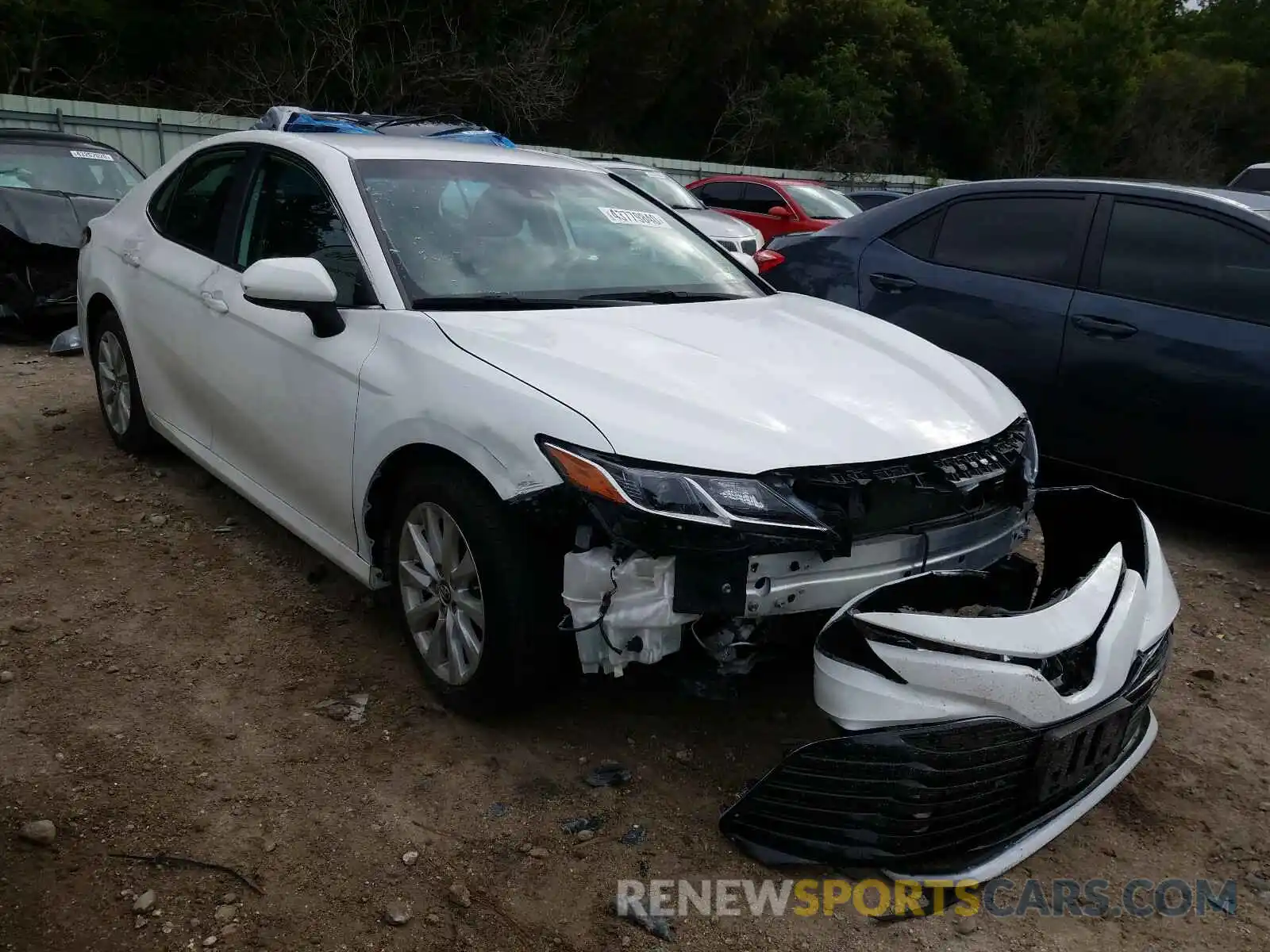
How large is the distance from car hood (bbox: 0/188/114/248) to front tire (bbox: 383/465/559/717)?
5.66 meters

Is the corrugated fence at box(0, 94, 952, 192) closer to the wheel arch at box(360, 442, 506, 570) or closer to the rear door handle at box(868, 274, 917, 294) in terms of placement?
the rear door handle at box(868, 274, 917, 294)

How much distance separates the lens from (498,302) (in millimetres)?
3150

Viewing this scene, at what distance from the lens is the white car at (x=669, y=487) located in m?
2.30

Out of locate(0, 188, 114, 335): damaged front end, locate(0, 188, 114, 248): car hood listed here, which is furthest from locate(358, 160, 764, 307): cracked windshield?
locate(0, 188, 114, 335): damaged front end

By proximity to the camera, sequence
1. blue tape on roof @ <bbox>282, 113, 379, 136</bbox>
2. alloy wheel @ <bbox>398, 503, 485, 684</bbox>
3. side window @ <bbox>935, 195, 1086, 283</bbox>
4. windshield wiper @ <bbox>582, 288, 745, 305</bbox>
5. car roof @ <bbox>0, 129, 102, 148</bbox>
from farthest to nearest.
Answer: car roof @ <bbox>0, 129, 102, 148</bbox> → blue tape on roof @ <bbox>282, 113, 379, 136</bbox> → side window @ <bbox>935, 195, 1086, 283</bbox> → windshield wiper @ <bbox>582, 288, 745, 305</bbox> → alloy wheel @ <bbox>398, 503, 485, 684</bbox>

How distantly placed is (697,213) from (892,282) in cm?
697

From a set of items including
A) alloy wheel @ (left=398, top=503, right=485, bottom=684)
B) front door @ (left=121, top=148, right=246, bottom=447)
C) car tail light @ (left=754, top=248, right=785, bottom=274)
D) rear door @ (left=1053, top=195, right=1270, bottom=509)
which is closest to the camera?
alloy wheel @ (left=398, top=503, right=485, bottom=684)

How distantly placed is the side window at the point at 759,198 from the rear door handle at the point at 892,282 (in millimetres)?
8851

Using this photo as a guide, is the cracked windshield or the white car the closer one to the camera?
the white car

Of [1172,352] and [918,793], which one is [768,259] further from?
[918,793]

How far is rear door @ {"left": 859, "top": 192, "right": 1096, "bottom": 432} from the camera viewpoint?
4.74 metres

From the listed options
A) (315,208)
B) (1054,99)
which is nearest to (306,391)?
(315,208)

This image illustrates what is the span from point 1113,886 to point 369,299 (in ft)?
8.14

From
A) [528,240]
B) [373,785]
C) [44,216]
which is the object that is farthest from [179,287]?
[44,216]
